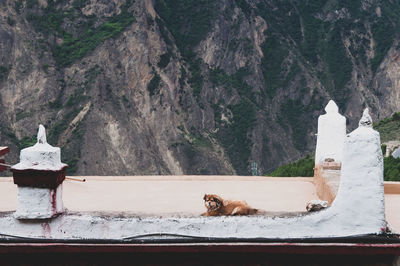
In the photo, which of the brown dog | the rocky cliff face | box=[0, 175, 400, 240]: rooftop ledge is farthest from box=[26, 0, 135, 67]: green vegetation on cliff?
the brown dog

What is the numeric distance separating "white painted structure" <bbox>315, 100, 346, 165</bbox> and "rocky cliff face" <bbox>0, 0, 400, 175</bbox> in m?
57.8

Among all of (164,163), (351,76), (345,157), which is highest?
(351,76)

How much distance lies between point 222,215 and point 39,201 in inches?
66.1

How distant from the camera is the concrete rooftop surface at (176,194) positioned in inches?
315

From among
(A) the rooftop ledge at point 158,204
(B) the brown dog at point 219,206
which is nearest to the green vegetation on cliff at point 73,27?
(A) the rooftop ledge at point 158,204

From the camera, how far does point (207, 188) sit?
950 centimetres

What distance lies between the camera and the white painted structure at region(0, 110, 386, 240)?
19.4 ft

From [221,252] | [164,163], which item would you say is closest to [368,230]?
[221,252]

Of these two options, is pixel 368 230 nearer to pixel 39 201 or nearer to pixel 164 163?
pixel 39 201

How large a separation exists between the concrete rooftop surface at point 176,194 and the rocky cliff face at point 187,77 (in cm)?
5650

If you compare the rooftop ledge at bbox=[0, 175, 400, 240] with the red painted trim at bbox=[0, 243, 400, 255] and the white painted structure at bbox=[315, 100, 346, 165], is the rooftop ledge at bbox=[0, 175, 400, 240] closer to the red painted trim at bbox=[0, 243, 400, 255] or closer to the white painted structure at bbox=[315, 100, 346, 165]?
the red painted trim at bbox=[0, 243, 400, 255]

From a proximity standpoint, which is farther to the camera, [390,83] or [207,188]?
[390,83]

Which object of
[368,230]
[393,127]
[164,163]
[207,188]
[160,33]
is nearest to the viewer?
[368,230]

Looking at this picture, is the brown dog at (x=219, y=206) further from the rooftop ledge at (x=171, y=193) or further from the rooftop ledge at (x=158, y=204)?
the rooftop ledge at (x=171, y=193)
